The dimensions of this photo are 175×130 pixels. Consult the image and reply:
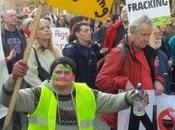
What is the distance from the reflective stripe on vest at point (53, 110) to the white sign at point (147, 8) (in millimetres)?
2780

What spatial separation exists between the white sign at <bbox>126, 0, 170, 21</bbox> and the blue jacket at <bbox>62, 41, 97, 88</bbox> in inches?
29.5

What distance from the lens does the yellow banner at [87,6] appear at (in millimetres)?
5155

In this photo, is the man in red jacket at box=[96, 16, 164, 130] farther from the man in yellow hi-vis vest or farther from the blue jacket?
the blue jacket

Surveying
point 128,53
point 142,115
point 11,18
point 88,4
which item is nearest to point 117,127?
point 142,115

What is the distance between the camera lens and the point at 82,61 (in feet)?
25.6

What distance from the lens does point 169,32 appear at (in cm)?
1167

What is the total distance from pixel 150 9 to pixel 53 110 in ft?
10.9

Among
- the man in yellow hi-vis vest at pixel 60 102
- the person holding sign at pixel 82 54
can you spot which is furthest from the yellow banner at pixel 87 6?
the person holding sign at pixel 82 54

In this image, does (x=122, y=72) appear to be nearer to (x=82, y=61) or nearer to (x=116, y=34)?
(x=82, y=61)

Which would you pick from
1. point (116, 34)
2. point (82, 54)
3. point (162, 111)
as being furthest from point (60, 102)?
point (116, 34)

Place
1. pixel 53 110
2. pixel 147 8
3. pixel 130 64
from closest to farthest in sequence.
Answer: pixel 53 110, pixel 130 64, pixel 147 8

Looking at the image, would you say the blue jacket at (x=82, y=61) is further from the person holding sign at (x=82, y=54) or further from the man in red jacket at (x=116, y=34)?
the man in red jacket at (x=116, y=34)

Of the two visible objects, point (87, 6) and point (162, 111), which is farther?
point (162, 111)

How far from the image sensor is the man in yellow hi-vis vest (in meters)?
4.81
